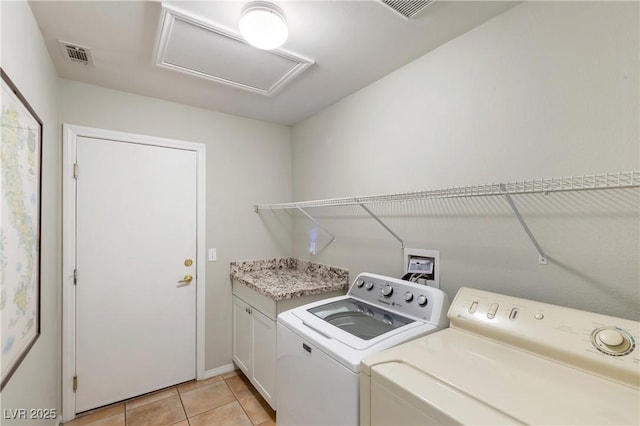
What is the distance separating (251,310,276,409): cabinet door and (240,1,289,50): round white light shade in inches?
65.9

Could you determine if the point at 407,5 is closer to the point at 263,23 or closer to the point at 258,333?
the point at 263,23

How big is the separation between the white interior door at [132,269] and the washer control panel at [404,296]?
154cm

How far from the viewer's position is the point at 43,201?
5.25 ft

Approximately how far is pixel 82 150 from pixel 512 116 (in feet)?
8.90

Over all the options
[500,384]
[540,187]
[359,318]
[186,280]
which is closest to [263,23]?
[540,187]

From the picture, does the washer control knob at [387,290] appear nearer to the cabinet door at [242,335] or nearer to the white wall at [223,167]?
the cabinet door at [242,335]

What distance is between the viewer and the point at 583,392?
2.77ft

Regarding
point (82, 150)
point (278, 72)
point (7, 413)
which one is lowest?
point (7, 413)

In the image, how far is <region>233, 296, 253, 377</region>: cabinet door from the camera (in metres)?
2.35

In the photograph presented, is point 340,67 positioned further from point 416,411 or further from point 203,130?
point 416,411

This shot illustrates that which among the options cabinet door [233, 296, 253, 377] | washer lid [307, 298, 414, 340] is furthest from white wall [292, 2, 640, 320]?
cabinet door [233, 296, 253, 377]

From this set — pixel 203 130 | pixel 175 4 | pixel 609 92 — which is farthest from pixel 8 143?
pixel 609 92

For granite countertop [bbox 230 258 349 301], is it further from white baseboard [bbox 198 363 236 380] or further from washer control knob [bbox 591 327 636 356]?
washer control knob [bbox 591 327 636 356]

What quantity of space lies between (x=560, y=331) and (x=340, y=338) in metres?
0.81
